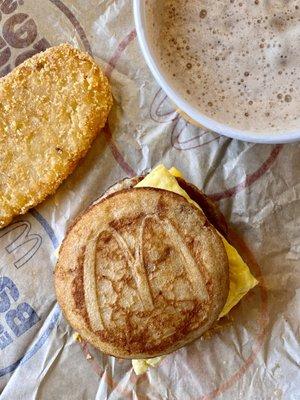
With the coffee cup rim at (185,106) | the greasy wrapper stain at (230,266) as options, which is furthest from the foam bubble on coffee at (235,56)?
the greasy wrapper stain at (230,266)

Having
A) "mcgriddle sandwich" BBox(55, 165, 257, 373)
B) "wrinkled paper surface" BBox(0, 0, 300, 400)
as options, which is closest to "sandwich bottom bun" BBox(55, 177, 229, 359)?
"mcgriddle sandwich" BBox(55, 165, 257, 373)

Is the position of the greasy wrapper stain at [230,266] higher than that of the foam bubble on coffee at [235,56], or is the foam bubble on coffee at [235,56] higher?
the foam bubble on coffee at [235,56]


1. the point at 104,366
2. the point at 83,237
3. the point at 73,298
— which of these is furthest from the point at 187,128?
the point at 104,366

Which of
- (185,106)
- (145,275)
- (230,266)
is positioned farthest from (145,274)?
(185,106)

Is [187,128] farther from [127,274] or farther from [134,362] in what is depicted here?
[134,362]

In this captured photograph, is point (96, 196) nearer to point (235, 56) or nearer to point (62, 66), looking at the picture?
point (62, 66)

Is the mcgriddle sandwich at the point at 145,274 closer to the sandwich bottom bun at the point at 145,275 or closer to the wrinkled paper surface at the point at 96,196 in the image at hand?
the sandwich bottom bun at the point at 145,275
